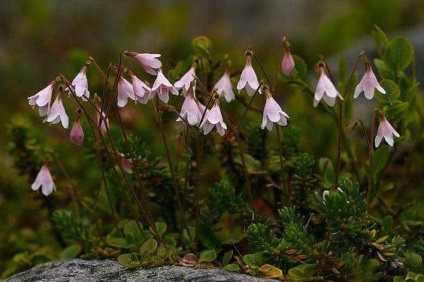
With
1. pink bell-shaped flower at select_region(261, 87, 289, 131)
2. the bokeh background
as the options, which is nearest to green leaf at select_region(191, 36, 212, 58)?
pink bell-shaped flower at select_region(261, 87, 289, 131)

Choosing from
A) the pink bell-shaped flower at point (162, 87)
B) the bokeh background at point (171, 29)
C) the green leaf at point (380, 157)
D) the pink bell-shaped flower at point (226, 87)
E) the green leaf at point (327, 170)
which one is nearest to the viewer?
the pink bell-shaped flower at point (162, 87)

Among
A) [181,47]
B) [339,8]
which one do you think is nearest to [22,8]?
[181,47]

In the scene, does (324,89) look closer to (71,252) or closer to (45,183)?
(45,183)

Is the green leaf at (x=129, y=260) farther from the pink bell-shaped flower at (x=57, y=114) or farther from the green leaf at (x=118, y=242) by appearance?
the pink bell-shaped flower at (x=57, y=114)

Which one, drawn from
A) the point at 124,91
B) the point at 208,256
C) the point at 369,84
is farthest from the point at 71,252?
the point at 369,84

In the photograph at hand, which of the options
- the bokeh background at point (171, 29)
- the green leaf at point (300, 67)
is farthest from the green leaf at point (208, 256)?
the bokeh background at point (171, 29)
